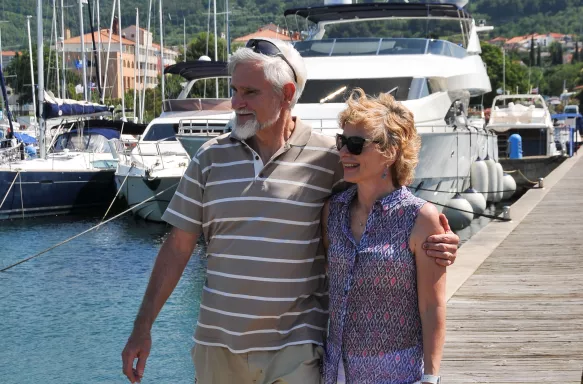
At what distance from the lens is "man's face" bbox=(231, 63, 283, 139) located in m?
3.31

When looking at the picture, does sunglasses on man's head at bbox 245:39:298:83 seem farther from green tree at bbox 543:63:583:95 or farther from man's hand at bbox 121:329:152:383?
green tree at bbox 543:63:583:95

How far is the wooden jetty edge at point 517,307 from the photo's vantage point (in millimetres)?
5793

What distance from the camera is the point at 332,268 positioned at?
3184 millimetres

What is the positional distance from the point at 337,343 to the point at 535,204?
13.8 metres

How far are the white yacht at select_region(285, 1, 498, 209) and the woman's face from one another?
10.3 meters

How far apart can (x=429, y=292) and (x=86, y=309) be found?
32.8 feet

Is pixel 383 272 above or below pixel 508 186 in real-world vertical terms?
above

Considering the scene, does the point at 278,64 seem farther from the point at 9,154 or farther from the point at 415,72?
the point at 9,154

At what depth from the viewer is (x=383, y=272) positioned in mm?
3068

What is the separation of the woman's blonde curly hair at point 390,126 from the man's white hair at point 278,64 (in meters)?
0.28

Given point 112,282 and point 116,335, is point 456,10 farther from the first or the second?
point 116,335

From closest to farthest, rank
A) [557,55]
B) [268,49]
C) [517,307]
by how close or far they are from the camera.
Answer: [268,49] < [517,307] < [557,55]

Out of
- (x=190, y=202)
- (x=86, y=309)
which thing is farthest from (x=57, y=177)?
(x=190, y=202)

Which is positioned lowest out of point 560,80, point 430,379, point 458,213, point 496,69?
point 560,80
